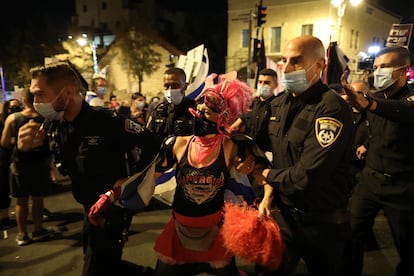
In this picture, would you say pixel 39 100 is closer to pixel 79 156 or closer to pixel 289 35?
pixel 79 156

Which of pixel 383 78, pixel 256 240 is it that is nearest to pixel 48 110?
pixel 256 240

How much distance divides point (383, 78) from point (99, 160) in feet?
9.71

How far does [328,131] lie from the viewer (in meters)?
2.21

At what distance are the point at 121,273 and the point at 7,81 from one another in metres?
36.0

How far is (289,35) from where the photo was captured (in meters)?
27.2

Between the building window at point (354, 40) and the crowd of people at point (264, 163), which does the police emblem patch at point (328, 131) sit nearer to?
the crowd of people at point (264, 163)

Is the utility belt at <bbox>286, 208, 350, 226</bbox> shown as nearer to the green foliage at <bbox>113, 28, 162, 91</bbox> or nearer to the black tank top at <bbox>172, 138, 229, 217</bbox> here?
the black tank top at <bbox>172, 138, 229, 217</bbox>

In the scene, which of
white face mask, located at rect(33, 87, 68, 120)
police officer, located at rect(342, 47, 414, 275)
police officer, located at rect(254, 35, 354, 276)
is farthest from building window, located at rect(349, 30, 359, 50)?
white face mask, located at rect(33, 87, 68, 120)

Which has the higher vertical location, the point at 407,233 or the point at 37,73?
the point at 37,73

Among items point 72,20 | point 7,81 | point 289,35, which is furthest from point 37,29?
point 289,35

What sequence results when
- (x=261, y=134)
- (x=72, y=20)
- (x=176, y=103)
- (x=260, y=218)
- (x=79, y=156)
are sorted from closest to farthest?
(x=260, y=218) → (x=79, y=156) → (x=261, y=134) → (x=176, y=103) → (x=72, y=20)

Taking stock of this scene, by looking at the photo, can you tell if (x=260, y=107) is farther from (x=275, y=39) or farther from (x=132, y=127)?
(x=275, y=39)

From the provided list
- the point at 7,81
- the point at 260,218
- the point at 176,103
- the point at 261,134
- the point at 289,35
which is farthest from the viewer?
the point at 7,81

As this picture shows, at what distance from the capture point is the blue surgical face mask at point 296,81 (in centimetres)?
238
